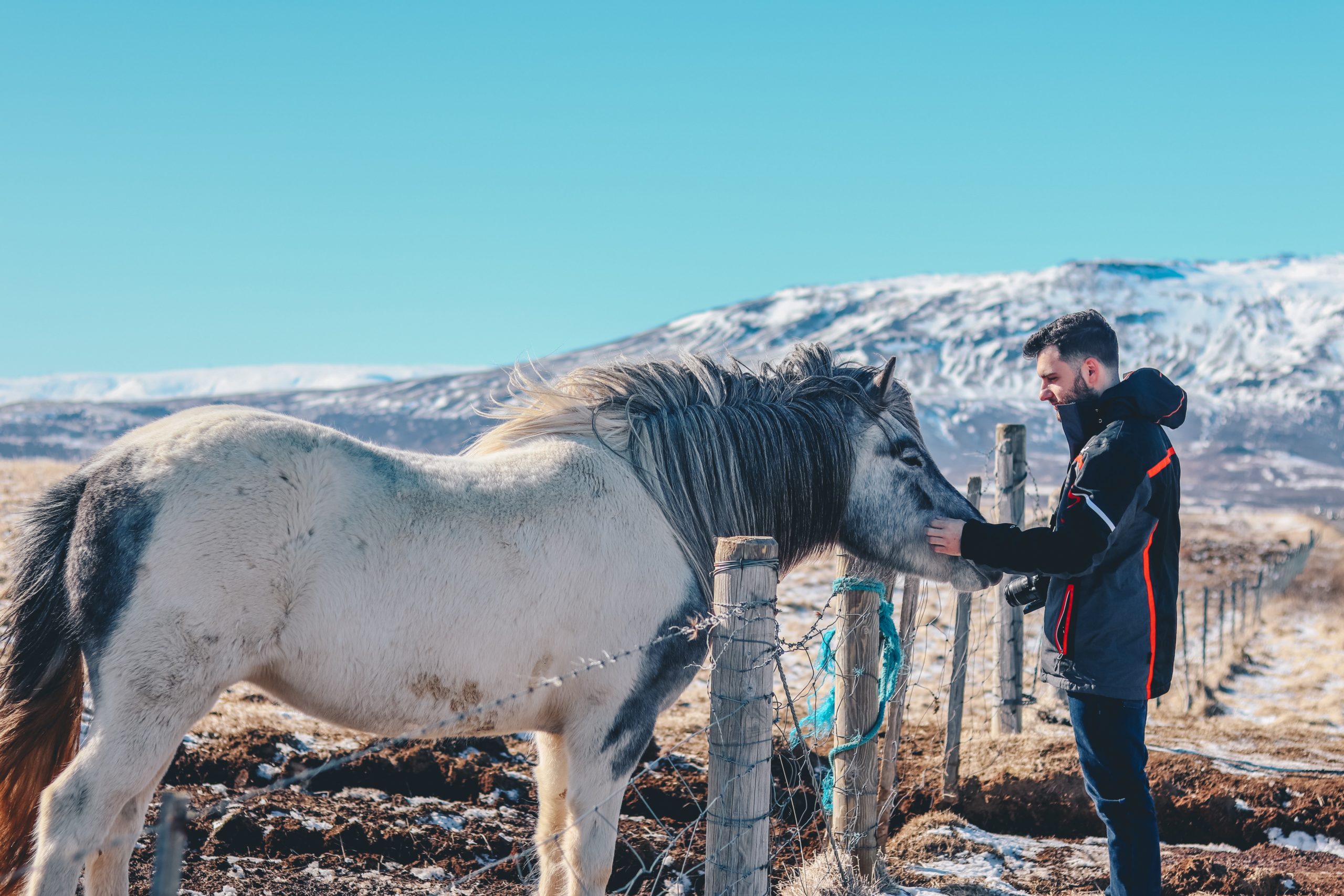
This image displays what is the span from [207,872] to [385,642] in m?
1.85

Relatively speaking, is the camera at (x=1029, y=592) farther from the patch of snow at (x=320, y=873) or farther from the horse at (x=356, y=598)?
the patch of snow at (x=320, y=873)

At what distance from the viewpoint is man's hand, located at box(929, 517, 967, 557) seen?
356 cm

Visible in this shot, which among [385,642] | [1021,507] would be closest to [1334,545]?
[1021,507]

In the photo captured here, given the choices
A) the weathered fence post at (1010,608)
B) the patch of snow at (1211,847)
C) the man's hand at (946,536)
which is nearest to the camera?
the man's hand at (946,536)

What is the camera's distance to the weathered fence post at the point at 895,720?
438 cm

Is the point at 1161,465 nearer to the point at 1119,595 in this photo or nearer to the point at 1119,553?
the point at 1119,553

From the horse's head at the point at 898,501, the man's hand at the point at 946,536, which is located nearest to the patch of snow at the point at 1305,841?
the horse's head at the point at 898,501

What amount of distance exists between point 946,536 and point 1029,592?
0.38 m

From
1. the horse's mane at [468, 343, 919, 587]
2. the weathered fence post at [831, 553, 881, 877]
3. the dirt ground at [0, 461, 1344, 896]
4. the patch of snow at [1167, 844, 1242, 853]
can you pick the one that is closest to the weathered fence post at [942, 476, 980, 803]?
the dirt ground at [0, 461, 1344, 896]

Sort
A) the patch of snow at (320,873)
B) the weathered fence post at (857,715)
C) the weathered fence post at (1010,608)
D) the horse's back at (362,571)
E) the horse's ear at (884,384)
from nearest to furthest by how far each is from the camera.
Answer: the horse's back at (362,571), the horse's ear at (884,384), the patch of snow at (320,873), the weathered fence post at (857,715), the weathered fence post at (1010,608)

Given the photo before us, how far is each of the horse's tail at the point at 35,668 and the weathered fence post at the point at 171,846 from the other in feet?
4.55

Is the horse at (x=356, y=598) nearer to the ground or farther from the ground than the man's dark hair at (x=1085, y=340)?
nearer to the ground

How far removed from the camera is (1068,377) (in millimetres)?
3311

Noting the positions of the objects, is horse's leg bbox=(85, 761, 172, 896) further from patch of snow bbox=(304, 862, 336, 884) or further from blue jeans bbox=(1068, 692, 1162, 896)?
blue jeans bbox=(1068, 692, 1162, 896)
